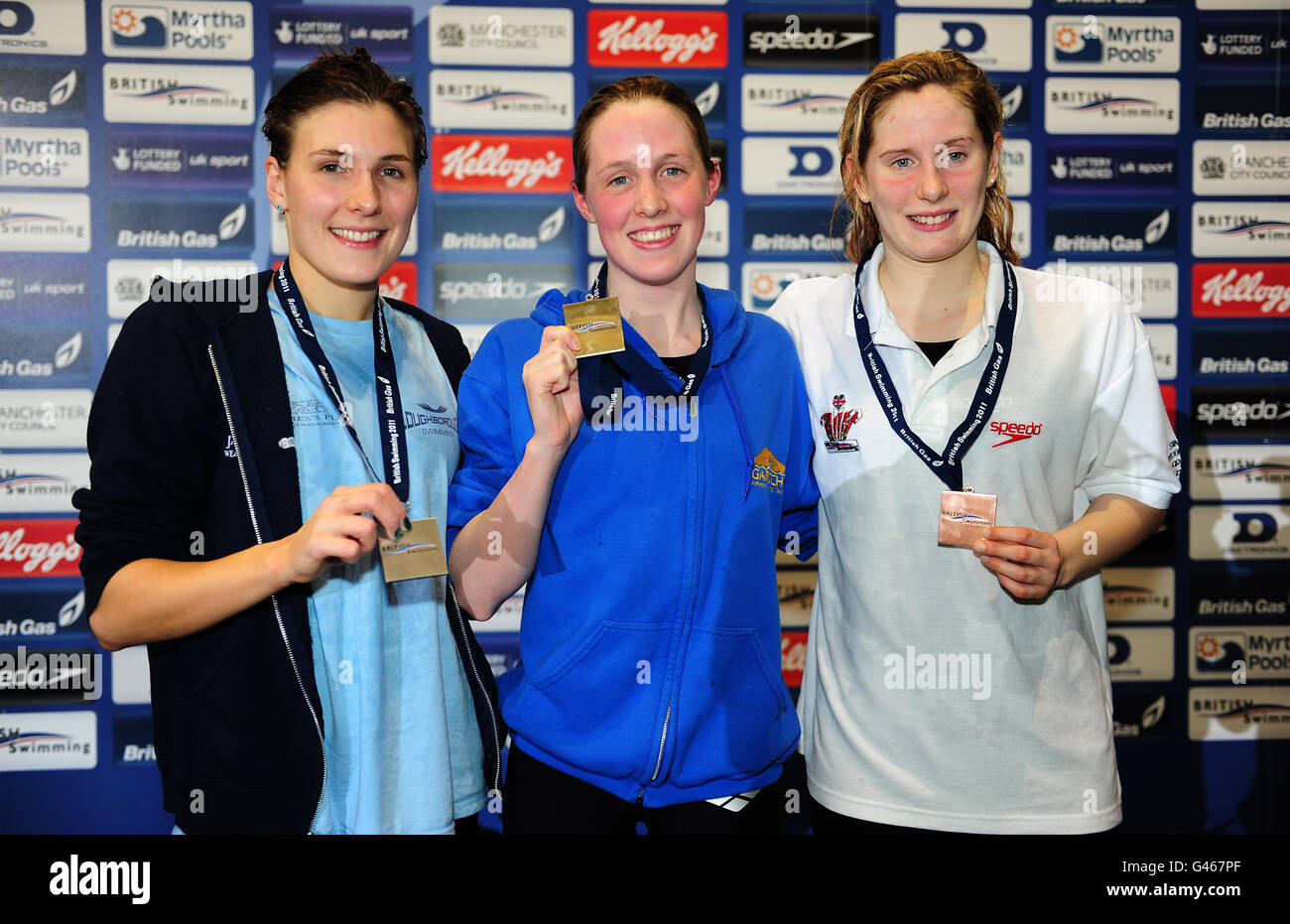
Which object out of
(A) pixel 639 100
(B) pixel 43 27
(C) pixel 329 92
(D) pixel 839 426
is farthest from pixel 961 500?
(B) pixel 43 27

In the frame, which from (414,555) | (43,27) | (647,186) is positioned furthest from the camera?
(43,27)

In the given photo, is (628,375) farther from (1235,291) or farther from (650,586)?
(1235,291)

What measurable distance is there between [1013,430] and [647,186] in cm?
81

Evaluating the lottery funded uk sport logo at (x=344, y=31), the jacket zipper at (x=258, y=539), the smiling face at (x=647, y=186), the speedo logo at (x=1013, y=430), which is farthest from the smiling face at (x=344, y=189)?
the lottery funded uk sport logo at (x=344, y=31)

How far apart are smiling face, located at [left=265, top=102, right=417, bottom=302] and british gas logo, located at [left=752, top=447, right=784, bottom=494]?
0.79 meters

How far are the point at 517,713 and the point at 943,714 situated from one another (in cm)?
76

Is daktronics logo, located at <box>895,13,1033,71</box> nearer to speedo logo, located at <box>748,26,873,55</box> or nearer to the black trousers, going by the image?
speedo logo, located at <box>748,26,873,55</box>

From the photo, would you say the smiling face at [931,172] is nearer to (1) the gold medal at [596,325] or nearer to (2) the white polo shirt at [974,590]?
(2) the white polo shirt at [974,590]

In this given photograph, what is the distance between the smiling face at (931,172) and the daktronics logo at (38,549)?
10.2ft

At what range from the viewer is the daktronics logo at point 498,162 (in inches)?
136

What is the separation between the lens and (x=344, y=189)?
1.68m

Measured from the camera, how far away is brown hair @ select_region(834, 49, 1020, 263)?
1792 millimetres

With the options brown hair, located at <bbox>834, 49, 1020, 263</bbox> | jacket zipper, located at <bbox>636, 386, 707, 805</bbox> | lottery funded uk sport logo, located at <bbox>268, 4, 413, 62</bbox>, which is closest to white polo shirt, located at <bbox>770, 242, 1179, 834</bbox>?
brown hair, located at <bbox>834, 49, 1020, 263</bbox>

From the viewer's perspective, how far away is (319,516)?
144 cm
